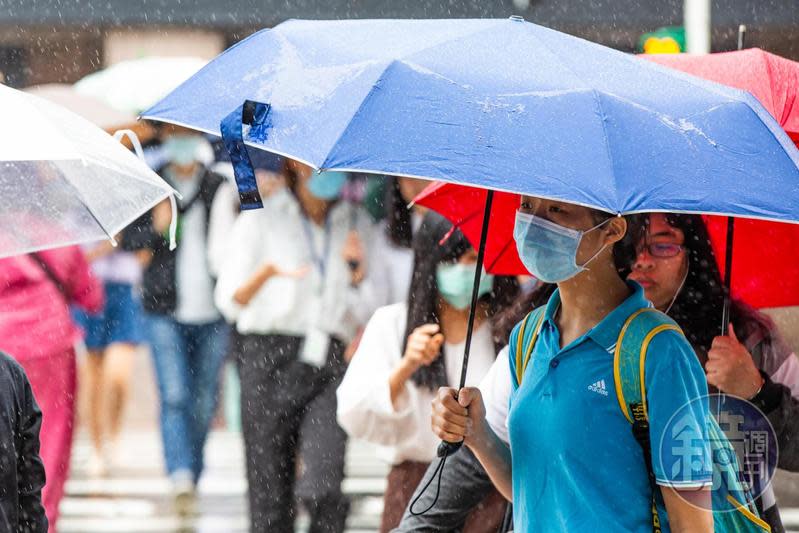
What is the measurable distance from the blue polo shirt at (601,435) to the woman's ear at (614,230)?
14 cm

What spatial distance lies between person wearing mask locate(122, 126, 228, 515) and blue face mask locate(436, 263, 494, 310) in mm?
3392

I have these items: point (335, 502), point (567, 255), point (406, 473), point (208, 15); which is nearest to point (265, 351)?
point (335, 502)

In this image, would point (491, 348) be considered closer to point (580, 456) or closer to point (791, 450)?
point (791, 450)

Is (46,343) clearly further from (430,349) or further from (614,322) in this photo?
(614,322)

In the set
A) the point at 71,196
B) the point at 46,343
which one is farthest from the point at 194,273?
the point at 71,196

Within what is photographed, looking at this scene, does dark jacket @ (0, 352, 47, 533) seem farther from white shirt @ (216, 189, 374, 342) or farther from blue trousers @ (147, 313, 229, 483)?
blue trousers @ (147, 313, 229, 483)

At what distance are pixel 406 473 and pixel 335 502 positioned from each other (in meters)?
1.28

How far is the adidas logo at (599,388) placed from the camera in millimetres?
3443

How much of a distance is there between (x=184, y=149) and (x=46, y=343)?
8.35ft

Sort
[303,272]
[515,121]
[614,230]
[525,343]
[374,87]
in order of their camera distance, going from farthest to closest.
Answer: [303,272] → [525,343] → [614,230] → [374,87] → [515,121]

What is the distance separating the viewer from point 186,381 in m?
9.02

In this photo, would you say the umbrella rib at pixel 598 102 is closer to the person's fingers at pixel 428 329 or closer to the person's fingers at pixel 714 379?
the person's fingers at pixel 714 379

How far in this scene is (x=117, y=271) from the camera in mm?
9711

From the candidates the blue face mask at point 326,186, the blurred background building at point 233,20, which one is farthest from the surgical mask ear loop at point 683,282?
the blurred background building at point 233,20
